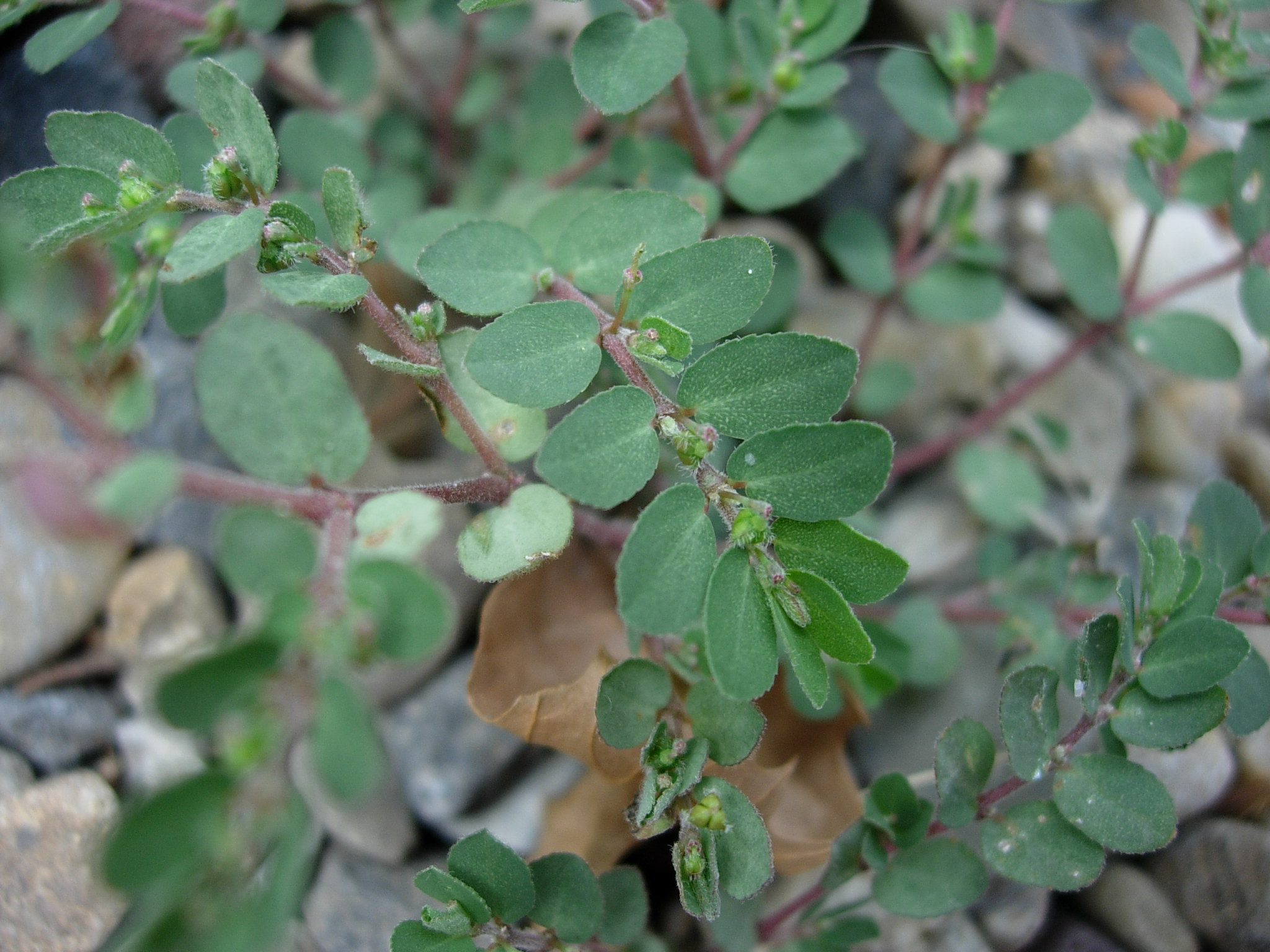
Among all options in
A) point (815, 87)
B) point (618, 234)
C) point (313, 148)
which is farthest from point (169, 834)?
point (815, 87)

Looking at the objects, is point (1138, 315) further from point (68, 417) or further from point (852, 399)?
point (68, 417)

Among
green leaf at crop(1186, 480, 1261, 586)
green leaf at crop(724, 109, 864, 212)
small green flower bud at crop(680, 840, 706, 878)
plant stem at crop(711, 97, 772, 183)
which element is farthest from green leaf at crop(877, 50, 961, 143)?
small green flower bud at crop(680, 840, 706, 878)

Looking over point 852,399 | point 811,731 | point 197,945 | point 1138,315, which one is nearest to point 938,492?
point 852,399

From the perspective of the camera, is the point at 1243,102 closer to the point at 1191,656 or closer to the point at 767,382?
the point at 1191,656

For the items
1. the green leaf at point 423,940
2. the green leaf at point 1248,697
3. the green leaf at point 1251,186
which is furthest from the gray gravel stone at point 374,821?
the green leaf at point 1251,186

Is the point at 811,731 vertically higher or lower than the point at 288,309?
lower

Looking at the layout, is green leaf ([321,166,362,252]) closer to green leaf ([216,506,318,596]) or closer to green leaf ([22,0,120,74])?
green leaf ([216,506,318,596])
